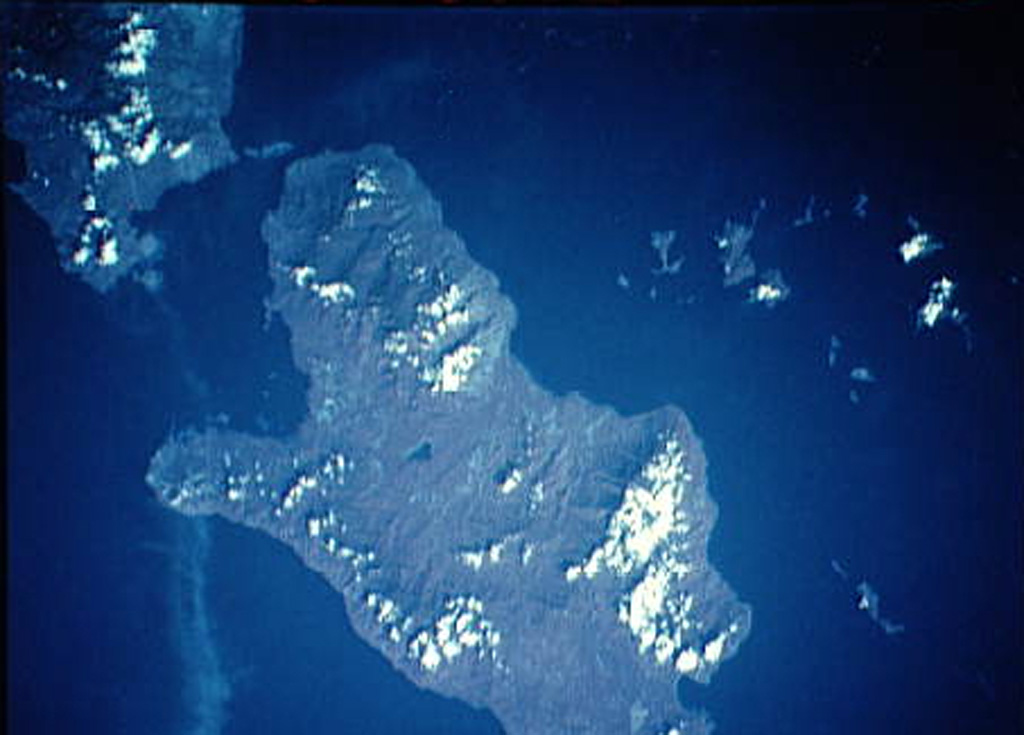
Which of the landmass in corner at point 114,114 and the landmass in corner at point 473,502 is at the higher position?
the landmass in corner at point 114,114

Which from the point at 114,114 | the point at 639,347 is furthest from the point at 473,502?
the point at 114,114

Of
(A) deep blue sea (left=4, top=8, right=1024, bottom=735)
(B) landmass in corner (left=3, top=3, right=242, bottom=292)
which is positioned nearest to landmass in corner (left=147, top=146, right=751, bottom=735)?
(A) deep blue sea (left=4, top=8, right=1024, bottom=735)

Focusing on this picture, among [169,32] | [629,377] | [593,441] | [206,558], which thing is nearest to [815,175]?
[629,377]

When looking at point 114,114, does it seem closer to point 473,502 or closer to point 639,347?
point 473,502

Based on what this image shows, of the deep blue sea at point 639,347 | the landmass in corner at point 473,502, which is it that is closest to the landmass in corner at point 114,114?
the deep blue sea at point 639,347

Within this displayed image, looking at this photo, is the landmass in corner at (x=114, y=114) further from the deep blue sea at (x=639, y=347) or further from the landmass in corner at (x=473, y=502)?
the landmass in corner at (x=473, y=502)

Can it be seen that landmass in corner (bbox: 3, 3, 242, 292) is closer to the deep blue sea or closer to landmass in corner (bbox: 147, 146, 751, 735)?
the deep blue sea

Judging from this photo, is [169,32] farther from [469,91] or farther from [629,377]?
[629,377]
